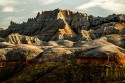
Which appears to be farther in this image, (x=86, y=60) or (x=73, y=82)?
(x=86, y=60)

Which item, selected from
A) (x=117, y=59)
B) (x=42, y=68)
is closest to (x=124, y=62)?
(x=117, y=59)

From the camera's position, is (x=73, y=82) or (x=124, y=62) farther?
(x=124, y=62)

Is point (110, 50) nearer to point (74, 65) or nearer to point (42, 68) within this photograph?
point (74, 65)

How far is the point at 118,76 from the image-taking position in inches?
6555

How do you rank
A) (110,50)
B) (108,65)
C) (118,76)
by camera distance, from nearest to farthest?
(118,76) → (108,65) → (110,50)

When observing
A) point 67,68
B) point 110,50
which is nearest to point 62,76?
point 67,68

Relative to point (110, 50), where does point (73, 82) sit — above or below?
below

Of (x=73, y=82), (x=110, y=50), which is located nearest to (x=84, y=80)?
(x=73, y=82)

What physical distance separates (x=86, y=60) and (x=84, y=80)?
20.7m

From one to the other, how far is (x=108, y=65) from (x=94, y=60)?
33.6 feet

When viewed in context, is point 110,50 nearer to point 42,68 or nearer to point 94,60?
point 94,60

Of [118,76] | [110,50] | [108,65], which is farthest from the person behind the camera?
[110,50]

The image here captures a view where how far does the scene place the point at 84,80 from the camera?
16950 cm

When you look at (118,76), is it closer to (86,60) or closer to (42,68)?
(86,60)
